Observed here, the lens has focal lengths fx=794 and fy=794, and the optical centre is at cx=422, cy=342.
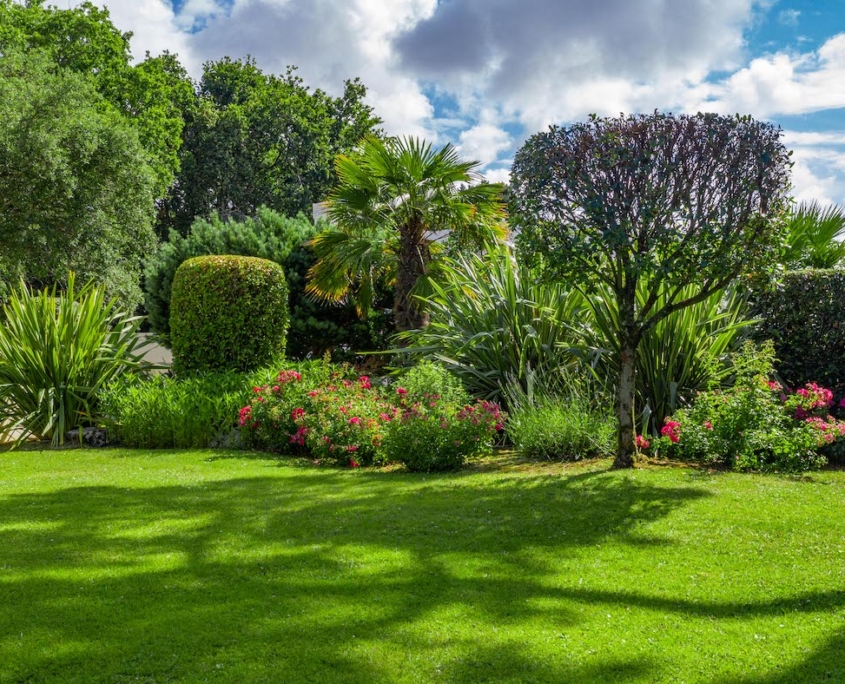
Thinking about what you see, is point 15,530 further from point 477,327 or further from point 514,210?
point 477,327

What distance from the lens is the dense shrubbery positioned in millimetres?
8062

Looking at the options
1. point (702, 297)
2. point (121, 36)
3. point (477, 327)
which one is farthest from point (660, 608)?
point (121, 36)

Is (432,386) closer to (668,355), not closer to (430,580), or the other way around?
(668,355)

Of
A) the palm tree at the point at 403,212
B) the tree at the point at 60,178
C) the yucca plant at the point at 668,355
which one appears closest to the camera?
the yucca plant at the point at 668,355

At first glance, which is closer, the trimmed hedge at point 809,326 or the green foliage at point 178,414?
the trimmed hedge at point 809,326

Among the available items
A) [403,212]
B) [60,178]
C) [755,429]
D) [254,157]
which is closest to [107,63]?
[254,157]

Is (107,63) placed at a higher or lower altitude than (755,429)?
higher

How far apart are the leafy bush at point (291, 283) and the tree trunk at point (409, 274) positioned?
12.4 ft

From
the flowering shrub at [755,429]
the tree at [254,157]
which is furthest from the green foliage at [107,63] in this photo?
the flowering shrub at [755,429]

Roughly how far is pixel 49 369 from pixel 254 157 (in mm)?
26993

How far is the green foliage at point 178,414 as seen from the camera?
33.5 feet

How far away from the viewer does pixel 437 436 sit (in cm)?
800

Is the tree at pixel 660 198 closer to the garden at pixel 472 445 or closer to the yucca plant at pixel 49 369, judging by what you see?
the garden at pixel 472 445

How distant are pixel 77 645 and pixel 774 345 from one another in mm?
8661
